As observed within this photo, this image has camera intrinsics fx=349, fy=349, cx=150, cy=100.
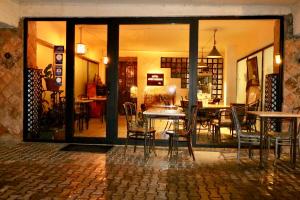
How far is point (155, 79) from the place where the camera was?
14609 millimetres

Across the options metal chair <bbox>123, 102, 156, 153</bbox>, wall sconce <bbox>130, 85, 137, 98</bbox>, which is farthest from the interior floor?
wall sconce <bbox>130, 85, 137, 98</bbox>

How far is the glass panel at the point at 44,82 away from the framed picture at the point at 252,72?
5.15 m

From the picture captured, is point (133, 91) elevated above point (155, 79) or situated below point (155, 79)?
below

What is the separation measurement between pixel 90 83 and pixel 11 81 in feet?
14.1

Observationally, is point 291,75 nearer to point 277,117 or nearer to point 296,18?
point 296,18

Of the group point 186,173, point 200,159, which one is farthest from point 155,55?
point 186,173

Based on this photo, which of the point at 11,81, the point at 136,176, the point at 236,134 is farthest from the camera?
the point at 11,81

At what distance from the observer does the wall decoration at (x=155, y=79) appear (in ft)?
47.9

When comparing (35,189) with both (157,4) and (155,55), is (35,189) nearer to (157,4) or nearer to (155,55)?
(157,4)

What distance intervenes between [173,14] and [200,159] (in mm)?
2893

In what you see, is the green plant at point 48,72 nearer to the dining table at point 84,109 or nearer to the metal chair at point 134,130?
the dining table at point 84,109

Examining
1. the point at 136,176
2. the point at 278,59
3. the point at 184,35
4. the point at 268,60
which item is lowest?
the point at 136,176

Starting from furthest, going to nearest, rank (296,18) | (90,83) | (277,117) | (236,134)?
(90,83)
(296,18)
(236,134)
(277,117)

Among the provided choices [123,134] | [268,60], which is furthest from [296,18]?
[123,134]
